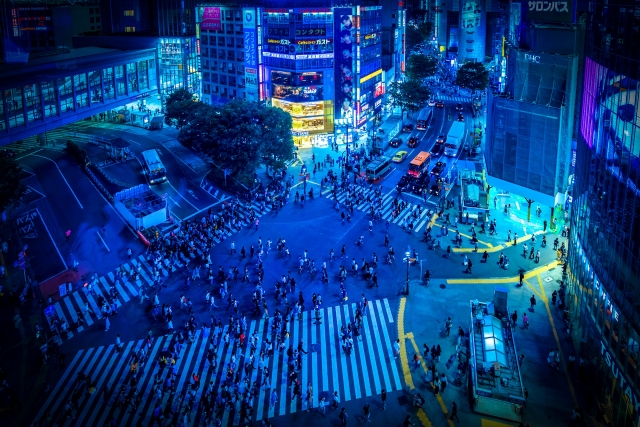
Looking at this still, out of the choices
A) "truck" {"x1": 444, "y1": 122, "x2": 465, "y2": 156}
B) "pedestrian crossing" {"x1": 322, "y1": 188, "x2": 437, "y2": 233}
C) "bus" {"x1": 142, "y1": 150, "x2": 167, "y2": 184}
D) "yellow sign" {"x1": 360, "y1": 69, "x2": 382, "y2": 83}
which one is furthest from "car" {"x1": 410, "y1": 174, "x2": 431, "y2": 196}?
"bus" {"x1": 142, "y1": 150, "x2": 167, "y2": 184}

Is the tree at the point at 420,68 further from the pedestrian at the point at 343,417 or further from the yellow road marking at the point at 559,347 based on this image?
the pedestrian at the point at 343,417

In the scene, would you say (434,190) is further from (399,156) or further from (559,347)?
(559,347)

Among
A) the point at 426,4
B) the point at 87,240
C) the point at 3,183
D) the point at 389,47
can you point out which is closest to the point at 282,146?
the point at 87,240

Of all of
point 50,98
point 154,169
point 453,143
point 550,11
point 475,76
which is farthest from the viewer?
point 475,76

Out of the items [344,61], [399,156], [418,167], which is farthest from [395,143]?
[418,167]

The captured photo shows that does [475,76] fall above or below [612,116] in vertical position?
above
